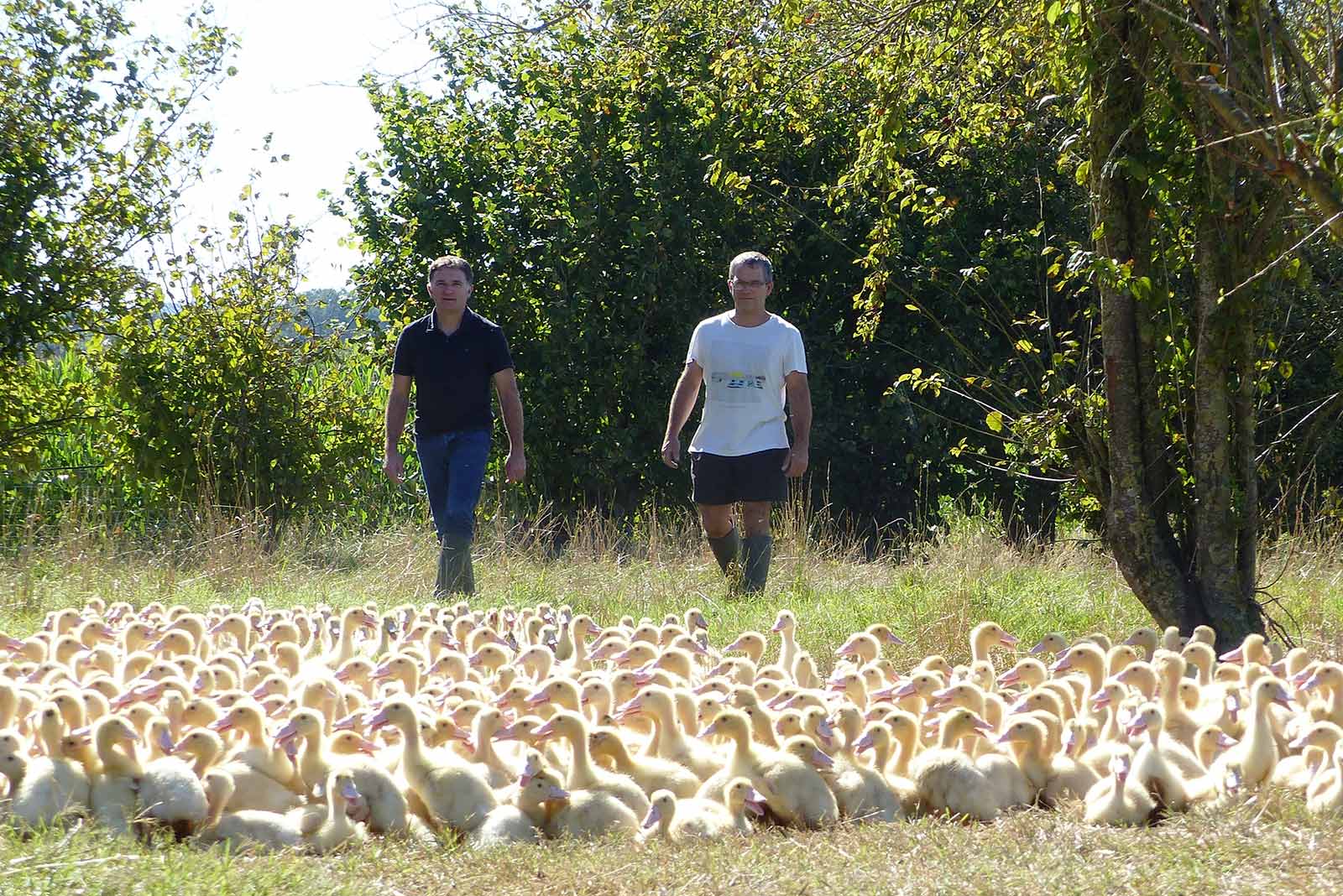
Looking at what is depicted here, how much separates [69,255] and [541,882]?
9.51 m

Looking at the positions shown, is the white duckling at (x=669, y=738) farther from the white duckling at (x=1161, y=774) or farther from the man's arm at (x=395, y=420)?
the man's arm at (x=395, y=420)

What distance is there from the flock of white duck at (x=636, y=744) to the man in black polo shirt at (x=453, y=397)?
2.83 metres

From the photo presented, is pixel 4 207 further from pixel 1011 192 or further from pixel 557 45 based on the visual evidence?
pixel 1011 192

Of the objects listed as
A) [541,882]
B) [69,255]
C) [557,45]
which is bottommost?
[541,882]

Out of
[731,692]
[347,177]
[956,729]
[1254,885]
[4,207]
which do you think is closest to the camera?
[1254,885]

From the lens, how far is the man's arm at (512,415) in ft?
31.6

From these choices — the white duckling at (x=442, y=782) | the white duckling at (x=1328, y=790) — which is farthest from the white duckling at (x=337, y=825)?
the white duckling at (x=1328, y=790)

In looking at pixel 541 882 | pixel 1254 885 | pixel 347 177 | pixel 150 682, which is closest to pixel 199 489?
pixel 347 177

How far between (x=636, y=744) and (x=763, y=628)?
2.62 meters

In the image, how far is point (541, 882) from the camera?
421 cm

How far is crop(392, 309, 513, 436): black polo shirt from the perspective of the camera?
9516 millimetres

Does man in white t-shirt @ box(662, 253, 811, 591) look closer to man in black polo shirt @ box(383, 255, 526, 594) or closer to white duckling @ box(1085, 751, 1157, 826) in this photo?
man in black polo shirt @ box(383, 255, 526, 594)

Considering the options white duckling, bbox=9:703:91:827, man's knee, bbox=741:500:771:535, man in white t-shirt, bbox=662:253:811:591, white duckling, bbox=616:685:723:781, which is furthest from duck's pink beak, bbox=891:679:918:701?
man's knee, bbox=741:500:771:535

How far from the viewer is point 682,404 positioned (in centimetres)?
965
